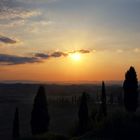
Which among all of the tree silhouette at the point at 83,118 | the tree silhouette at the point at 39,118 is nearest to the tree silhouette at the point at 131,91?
the tree silhouette at the point at 83,118

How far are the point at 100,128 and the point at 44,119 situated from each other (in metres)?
11.7

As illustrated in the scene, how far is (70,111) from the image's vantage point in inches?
3922

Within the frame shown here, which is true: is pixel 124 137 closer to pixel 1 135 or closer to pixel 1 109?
pixel 1 135

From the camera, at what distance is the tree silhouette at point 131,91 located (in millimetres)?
51594

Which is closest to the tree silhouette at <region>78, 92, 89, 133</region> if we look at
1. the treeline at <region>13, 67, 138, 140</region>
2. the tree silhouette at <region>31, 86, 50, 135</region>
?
the treeline at <region>13, 67, 138, 140</region>

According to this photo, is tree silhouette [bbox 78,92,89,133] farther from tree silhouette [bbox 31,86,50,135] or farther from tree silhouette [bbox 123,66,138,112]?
tree silhouette [bbox 123,66,138,112]

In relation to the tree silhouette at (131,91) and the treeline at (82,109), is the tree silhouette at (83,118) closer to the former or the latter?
the treeline at (82,109)

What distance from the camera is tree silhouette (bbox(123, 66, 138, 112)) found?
51.6 meters

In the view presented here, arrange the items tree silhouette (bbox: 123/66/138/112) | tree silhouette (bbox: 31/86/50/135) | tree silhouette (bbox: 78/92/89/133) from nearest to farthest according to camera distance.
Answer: tree silhouette (bbox: 31/86/50/135), tree silhouette (bbox: 78/92/89/133), tree silhouette (bbox: 123/66/138/112)

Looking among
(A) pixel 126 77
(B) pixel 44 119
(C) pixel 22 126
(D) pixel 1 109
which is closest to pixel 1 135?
(C) pixel 22 126

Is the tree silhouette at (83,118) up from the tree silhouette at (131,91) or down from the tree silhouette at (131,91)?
down

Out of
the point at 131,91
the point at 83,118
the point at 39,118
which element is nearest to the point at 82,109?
the point at 83,118

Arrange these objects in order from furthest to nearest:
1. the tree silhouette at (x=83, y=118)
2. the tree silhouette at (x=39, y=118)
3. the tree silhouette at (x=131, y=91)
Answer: the tree silhouette at (x=131, y=91) → the tree silhouette at (x=83, y=118) → the tree silhouette at (x=39, y=118)

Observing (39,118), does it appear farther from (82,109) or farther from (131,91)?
(131,91)
